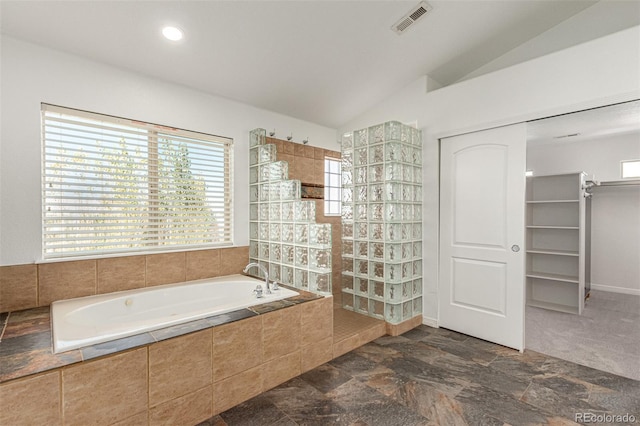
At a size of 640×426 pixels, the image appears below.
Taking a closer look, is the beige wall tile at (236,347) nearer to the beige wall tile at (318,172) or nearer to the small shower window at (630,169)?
the beige wall tile at (318,172)

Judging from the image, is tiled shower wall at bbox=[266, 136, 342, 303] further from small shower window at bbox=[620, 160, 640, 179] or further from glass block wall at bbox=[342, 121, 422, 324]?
small shower window at bbox=[620, 160, 640, 179]

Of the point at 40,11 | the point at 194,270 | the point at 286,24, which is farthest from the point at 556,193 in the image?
the point at 40,11

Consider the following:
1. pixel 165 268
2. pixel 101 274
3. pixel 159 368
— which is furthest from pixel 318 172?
pixel 159 368

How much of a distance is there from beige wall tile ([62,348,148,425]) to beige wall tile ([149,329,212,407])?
0.05m

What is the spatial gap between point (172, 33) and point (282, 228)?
1775 millimetres

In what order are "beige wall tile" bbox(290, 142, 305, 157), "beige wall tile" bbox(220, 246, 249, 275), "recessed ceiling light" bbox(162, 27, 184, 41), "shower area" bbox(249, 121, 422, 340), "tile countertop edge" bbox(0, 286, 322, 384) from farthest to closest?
"beige wall tile" bbox(290, 142, 305, 157) → "beige wall tile" bbox(220, 246, 249, 275) → "shower area" bbox(249, 121, 422, 340) → "recessed ceiling light" bbox(162, 27, 184, 41) → "tile countertop edge" bbox(0, 286, 322, 384)

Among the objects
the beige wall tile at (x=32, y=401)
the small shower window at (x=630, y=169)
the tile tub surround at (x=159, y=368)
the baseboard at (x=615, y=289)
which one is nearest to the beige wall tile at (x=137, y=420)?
the tile tub surround at (x=159, y=368)

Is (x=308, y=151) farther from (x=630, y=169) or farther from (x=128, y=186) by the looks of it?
(x=630, y=169)

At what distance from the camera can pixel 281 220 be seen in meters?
2.95

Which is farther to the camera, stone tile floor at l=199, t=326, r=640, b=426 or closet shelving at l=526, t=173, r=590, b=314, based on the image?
closet shelving at l=526, t=173, r=590, b=314

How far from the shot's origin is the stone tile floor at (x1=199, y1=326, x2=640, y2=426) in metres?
1.82

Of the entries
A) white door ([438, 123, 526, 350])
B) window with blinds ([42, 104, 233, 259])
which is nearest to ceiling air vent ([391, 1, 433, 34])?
white door ([438, 123, 526, 350])

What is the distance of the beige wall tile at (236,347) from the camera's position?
1.88 m

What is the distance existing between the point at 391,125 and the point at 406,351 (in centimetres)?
212
